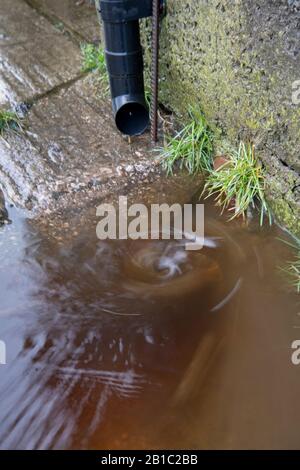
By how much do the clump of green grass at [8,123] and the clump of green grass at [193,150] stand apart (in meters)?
1.36

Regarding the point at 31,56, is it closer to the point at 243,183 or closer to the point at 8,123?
the point at 8,123

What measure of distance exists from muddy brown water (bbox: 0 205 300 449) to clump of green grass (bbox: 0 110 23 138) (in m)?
1.07

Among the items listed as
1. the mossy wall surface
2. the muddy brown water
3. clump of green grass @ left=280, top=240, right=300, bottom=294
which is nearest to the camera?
the muddy brown water

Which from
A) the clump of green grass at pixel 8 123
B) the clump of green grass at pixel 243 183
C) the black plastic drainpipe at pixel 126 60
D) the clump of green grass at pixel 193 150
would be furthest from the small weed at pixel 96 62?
the clump of green grass at pixel 243 183

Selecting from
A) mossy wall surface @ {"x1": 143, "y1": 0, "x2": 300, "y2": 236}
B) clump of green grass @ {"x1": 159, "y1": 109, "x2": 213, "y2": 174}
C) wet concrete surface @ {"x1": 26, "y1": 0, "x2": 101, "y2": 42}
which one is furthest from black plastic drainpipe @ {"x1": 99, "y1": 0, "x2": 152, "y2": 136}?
wet concrete surface @ {"x1": 26, "y1": 0, "x2": 101, "y2": 42}

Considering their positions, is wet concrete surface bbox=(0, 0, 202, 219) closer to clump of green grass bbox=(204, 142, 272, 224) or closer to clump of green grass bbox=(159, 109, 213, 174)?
clump of green grass bbox=(159, 109, 213, 174)

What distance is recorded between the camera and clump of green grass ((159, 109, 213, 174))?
4.01 meters

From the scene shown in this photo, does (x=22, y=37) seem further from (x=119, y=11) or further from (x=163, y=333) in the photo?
(x=163, y=333)

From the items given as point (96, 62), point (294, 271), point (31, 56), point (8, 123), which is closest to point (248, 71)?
point (294, 271)

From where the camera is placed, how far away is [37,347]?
2.95 m

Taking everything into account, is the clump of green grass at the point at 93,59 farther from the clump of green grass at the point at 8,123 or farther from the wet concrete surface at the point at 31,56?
the clump of green grass at the point at 8,123

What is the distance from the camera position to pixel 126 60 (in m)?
3.91

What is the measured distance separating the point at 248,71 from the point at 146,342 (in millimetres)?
2052

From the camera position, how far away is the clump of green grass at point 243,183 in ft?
12.0
